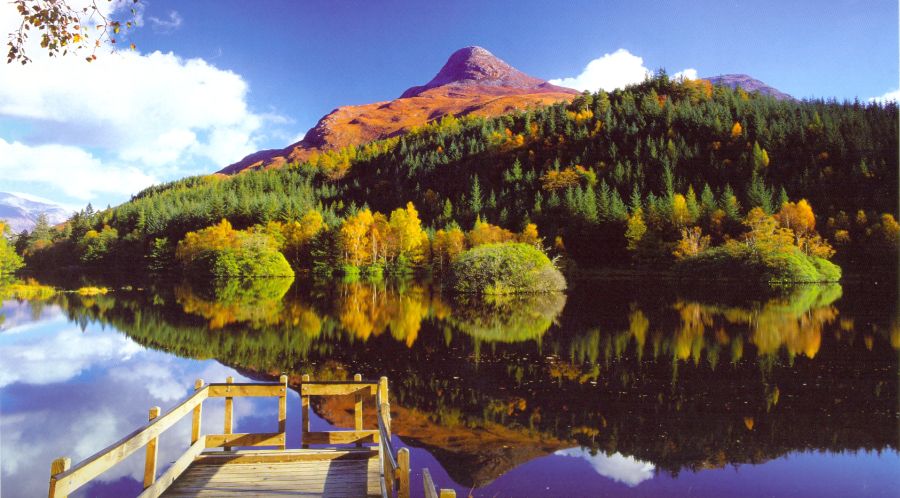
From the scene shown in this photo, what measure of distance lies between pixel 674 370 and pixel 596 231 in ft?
226

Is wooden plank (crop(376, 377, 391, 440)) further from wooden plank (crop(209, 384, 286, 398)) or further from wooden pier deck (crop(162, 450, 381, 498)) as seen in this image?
wooden plank (crop(209, 384, 286, 398))

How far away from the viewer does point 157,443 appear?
6.94 meters

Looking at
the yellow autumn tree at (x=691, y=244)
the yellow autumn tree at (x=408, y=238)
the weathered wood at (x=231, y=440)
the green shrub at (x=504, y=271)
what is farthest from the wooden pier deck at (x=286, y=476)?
the yellow autumn tree at (x=408, y=238)

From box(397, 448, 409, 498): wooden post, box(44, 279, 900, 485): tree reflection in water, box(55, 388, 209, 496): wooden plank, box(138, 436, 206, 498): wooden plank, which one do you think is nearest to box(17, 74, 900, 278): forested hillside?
box(44, 279, 900, 485): tree reflection in water

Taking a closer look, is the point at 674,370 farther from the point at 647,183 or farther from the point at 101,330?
the point at 647,183

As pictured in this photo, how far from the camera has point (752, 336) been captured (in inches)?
829

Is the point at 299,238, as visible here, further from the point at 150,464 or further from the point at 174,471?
the point at 150,464

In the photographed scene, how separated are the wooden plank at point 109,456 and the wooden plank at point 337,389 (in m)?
1.72

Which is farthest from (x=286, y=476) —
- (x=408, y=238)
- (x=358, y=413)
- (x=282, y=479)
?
(x=408, y=238)

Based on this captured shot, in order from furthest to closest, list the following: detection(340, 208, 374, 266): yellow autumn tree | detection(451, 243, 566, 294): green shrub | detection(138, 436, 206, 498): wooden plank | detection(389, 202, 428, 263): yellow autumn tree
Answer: detection(389, 202, 428, 263): yellow autumn tree, detection(340, 208, 374, 266): yellow autumn tree, detection(451, 243, 566, 294): green shrub, detection(138, 436, 206, 498): wooden plank

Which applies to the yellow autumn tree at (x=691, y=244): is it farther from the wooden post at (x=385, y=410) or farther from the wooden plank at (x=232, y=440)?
the wooden plank at (x=232, y=440)

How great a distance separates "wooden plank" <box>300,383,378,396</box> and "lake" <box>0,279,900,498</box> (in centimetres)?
181

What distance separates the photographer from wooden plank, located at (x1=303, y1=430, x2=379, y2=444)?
8.02 metres

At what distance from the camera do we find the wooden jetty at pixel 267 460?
5984 mm
